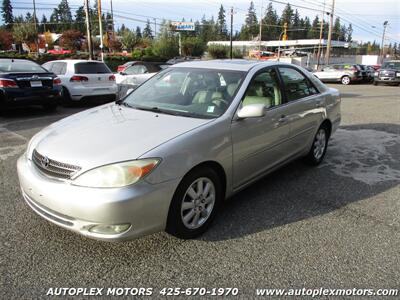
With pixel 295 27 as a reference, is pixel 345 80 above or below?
below

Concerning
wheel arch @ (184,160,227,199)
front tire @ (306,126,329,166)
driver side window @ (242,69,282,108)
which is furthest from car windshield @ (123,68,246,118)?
front tire @ (306,126,329,166)

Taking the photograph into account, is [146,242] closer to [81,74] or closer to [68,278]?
[68,278]

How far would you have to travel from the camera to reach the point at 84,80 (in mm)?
10500

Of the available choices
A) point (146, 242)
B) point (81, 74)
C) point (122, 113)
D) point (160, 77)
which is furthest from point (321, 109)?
point (81, 74)

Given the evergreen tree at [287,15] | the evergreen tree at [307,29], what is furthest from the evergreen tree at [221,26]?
the evergreen tree at [307,29]

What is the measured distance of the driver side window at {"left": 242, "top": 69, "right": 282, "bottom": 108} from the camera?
150 inches

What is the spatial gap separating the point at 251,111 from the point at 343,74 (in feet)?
74.8

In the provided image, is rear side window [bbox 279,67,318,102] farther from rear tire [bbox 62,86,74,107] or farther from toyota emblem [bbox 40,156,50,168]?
rear tire [bbox 62,86,74,107]

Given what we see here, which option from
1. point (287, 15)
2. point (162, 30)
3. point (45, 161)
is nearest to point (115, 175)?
point (45, 161)

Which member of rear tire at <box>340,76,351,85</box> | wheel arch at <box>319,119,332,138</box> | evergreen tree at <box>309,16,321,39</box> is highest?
evergreen tree at <box>309,16,321,39</box>

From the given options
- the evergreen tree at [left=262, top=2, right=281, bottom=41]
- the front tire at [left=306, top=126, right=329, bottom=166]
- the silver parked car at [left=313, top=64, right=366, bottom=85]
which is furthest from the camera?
the evergreen tree at [left=262, top=2, right=281, bottom=41]

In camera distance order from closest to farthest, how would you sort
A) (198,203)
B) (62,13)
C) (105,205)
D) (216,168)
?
1. (105,205)
2. (198,203)
3. (216,168)
4. (62,13)

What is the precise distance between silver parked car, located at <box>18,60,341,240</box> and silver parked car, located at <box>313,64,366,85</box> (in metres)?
21.1

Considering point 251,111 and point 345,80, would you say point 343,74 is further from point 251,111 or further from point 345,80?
point 251,111
